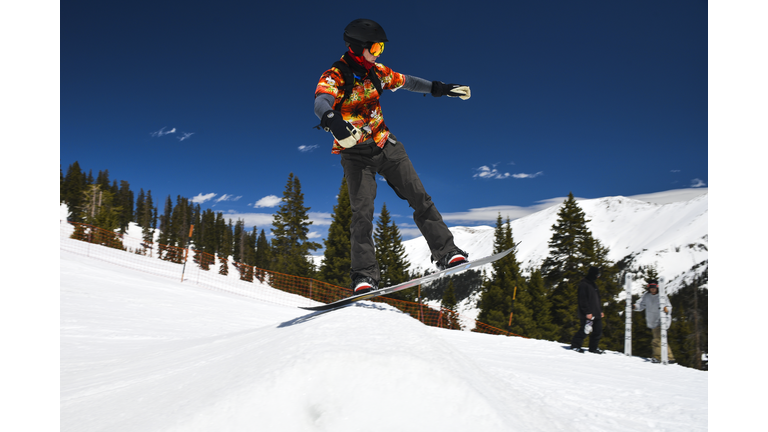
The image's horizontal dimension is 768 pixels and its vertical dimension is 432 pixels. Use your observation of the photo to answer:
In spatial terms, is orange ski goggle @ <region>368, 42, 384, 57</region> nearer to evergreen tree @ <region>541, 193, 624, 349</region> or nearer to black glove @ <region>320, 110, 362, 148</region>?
black glove @ <region>320, 110, 362, 148</region>

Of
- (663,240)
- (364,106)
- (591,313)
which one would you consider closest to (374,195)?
(364,106)

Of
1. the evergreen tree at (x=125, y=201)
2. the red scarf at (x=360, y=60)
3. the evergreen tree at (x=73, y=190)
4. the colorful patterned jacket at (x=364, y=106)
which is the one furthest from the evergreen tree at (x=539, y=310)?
the evergreen tree at (x=125, y=201)

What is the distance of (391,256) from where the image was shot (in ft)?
101

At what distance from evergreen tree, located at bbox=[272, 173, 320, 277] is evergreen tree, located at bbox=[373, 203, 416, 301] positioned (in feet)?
21.5

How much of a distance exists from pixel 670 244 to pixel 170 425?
153m

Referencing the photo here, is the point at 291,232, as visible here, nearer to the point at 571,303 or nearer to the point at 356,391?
the point at 571,303

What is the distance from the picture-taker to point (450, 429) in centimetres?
92

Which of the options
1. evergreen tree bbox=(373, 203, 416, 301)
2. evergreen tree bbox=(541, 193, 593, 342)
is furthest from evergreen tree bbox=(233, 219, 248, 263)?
evergreen tree bbox=(541, 193, 593, 342)

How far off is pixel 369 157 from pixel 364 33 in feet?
2.99

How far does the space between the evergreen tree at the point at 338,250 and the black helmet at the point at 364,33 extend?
75.6ft

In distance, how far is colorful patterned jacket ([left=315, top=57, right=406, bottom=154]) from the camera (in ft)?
8.61

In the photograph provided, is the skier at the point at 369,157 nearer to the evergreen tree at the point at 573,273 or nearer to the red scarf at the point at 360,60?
the red scarf at the point at 360,60

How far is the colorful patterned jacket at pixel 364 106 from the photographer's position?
103 inches

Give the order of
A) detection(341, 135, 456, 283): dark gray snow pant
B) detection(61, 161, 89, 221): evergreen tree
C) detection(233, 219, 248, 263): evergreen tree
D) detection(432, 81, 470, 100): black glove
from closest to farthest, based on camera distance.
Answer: detection(341, 135, 456, 283): dark gray snow pant
detection(432, 81, 470, 100): black glove
detection(61, 161, 89, 221): evergreen tree
detection(233, 219, 248, 263): evergreen tree
